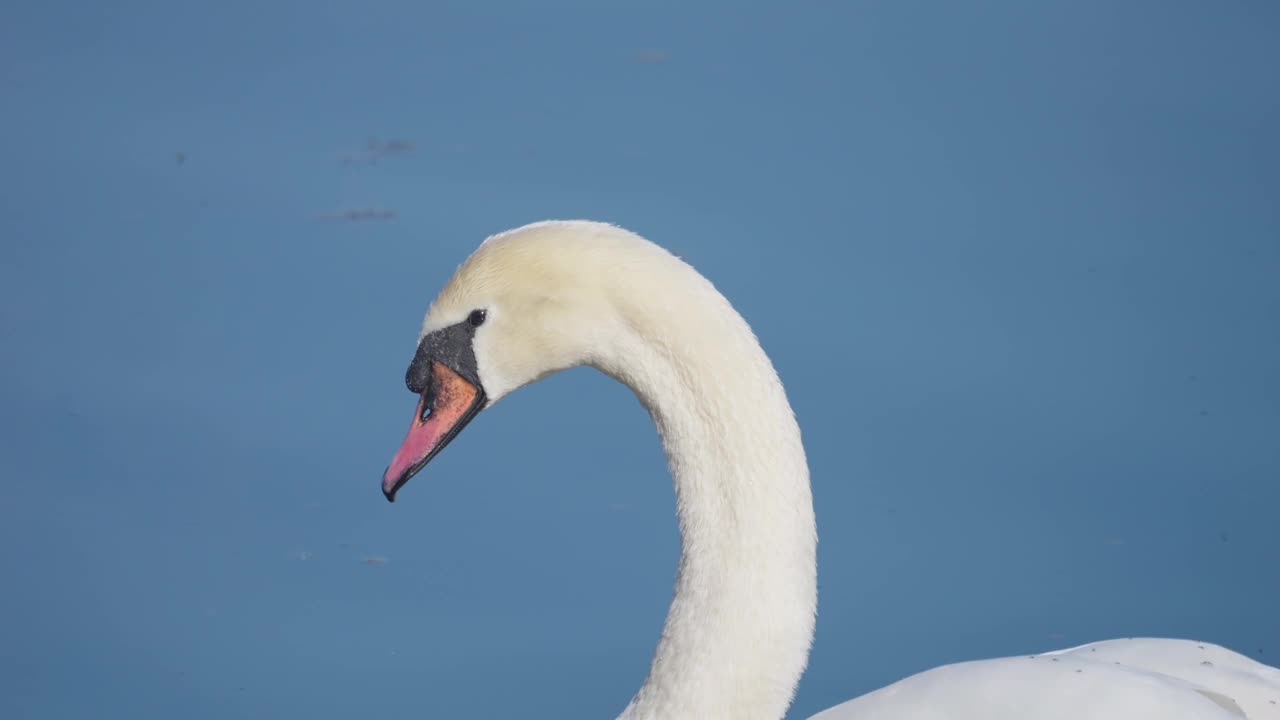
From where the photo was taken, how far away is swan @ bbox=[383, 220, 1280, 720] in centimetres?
235

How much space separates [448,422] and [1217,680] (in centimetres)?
120

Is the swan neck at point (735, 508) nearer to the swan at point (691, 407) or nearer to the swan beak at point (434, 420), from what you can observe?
the swan at point (691, 407)

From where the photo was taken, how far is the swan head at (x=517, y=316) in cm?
237

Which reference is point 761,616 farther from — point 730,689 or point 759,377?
point 759,377

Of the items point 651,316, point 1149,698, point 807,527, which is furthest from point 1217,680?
point 651,316

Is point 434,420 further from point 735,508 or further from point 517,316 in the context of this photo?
point 735,508

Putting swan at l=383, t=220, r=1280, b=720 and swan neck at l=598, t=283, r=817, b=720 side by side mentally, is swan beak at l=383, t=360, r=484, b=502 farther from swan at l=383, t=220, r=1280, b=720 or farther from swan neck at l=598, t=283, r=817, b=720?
swan neck at l=598, t=283, r=817, b=720

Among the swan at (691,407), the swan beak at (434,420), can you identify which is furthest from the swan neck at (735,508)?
the swan beak at (434,420)

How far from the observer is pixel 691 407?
239cm

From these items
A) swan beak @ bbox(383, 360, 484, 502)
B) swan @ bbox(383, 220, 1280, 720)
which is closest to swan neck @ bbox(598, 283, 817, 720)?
swan @ bbox(383, 220, 1280, 720)

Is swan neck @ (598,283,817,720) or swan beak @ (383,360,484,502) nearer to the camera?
swan neck @ (598,283,817,720)

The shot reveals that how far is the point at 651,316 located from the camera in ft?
7.70

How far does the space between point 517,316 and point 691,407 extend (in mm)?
263

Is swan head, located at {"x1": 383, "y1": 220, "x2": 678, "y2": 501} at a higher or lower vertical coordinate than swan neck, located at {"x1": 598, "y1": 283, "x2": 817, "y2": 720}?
higher
